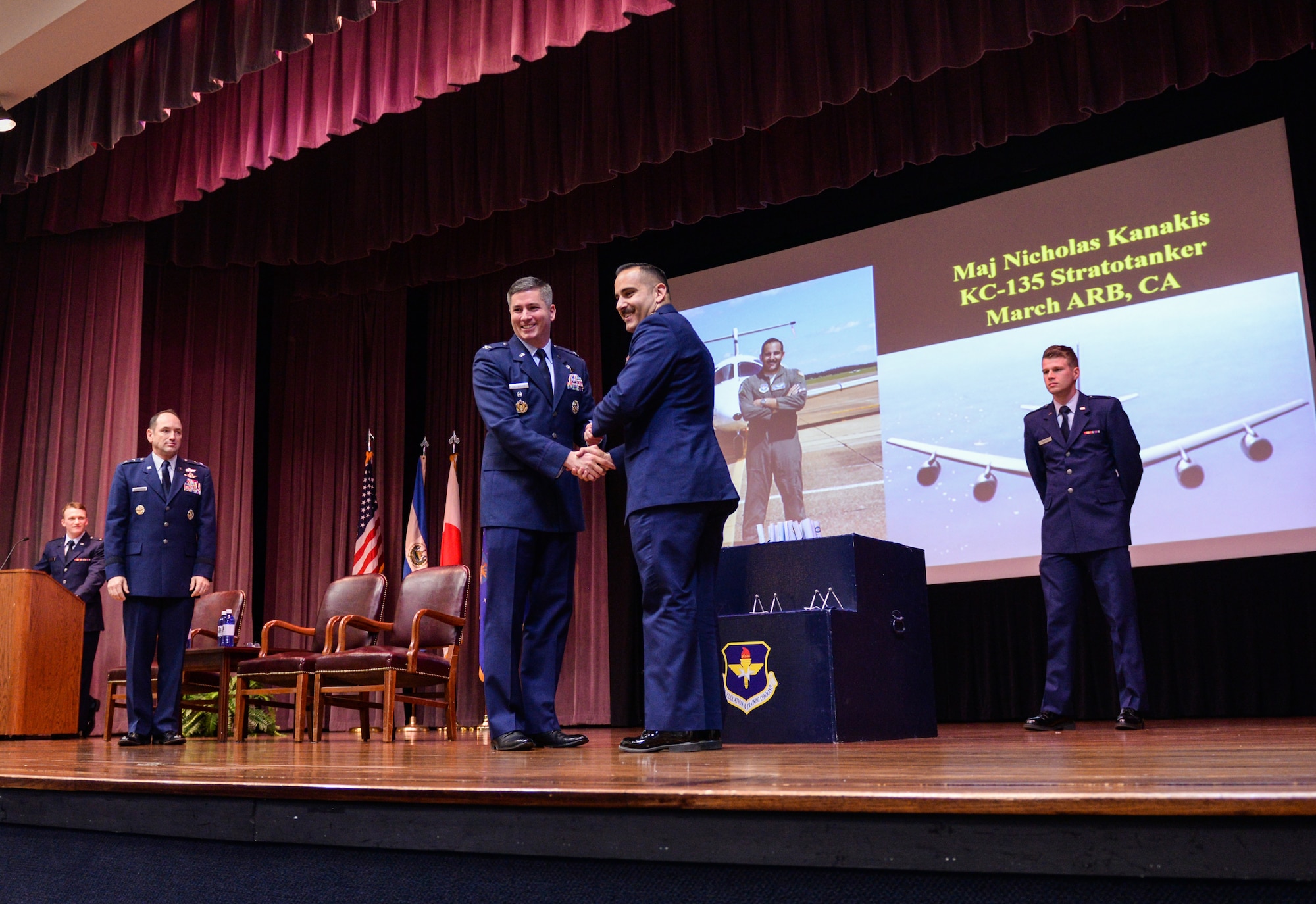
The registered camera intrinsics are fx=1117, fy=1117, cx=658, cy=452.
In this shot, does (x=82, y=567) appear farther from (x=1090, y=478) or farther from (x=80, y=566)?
(x=1090, y=478)

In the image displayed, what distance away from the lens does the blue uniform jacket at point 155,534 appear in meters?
A: 4.76

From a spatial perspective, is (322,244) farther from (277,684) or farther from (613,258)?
(277,684)

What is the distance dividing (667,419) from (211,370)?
6606mm

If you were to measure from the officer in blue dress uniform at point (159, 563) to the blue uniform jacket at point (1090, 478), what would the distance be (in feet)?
11.9

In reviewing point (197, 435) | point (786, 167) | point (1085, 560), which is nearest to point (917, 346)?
point (786, 167)

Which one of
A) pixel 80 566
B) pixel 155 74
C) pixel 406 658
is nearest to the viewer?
pixel 406 658

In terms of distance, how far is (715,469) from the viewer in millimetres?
3004

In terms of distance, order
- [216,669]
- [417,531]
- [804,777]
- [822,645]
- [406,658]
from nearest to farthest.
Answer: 1. [804,777]
2. [822,645]
3. [406,658]
4. [216,669]
5. [417,531]

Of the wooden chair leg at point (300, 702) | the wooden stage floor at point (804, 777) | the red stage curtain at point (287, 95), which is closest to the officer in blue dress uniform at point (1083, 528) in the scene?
the wooden stage floor at point (804, 777)

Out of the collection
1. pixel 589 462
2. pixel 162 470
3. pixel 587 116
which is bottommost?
pixel 589 462

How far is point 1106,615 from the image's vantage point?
4441 millimetres

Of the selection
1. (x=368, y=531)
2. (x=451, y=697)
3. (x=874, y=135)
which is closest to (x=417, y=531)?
(x=368, y=531)

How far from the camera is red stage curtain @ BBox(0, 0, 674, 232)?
200 inches

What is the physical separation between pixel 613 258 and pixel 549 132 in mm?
1812
